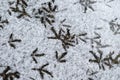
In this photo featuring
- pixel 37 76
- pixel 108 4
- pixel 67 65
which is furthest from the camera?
pixel 108 4

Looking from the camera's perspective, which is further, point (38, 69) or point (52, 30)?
point (52, 30)

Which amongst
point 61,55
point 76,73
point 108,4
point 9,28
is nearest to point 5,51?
point 9,28

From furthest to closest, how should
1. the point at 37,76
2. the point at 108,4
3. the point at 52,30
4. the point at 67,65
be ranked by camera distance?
the point at 108,4 < the point at 52,30 < the point at 67,65 < the point at 37,76

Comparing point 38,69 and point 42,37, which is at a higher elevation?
point 42,37

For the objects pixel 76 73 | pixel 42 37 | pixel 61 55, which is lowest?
pixel 76 73

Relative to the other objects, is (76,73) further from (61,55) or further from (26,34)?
(26,34)

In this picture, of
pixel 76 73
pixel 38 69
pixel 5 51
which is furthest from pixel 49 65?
pixel 5 51
